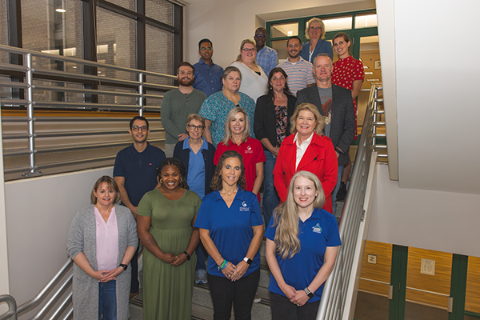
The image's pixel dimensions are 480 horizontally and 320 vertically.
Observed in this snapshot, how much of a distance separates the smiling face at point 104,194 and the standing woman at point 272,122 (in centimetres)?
147

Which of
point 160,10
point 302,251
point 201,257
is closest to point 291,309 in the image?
point 302,251

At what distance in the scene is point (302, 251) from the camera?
2137 mm

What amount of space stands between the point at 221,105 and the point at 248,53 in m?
0.86

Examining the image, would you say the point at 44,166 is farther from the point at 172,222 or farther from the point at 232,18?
the point at 232,18

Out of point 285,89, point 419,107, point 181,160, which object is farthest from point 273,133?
point 419,107

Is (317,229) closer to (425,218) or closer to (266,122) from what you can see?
(266,122)

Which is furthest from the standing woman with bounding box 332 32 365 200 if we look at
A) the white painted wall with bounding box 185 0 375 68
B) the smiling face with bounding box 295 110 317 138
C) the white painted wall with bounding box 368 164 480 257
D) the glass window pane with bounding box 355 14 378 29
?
the glass window pane with bounding box 355 14 378 29

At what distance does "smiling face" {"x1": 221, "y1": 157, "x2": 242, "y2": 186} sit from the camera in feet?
8.09

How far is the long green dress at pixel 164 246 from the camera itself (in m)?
2.70

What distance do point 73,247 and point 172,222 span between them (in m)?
0.80

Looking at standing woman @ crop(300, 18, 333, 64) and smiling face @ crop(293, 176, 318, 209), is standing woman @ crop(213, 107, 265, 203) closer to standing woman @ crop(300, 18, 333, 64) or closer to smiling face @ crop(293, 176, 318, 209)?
smiling face @ crop(293, 176, 318, 209)

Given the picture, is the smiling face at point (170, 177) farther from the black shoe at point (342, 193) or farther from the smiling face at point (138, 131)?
the black shoe at point (342, 193)

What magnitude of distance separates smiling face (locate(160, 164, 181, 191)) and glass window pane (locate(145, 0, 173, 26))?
554 cm

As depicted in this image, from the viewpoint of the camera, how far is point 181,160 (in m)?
3.13
